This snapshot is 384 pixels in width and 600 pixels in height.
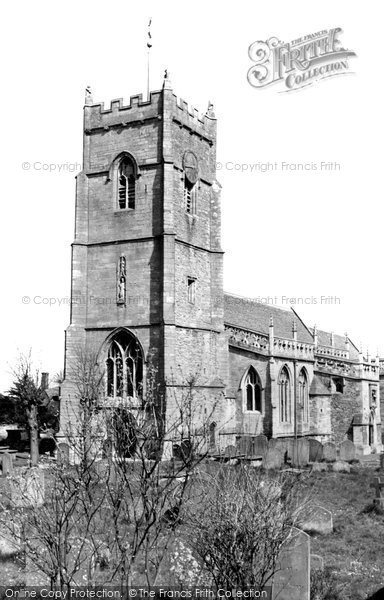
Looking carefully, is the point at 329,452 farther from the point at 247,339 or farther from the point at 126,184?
the point at 126,184

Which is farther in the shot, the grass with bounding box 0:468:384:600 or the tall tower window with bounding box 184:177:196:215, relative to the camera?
the tall tower window with bounding box 184:177:196:215

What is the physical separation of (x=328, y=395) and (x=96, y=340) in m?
13.7

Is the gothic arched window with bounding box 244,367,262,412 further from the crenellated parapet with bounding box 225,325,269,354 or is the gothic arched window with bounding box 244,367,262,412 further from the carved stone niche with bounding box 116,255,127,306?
the carved stone niche with bounding box 116,255,127,306

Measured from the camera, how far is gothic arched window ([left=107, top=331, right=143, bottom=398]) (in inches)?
1117

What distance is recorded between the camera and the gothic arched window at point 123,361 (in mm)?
28359

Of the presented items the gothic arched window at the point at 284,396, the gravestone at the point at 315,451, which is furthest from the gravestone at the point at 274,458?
the gothic arched window at the point at 284,396

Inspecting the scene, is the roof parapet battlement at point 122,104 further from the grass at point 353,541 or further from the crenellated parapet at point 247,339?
the grass at point 353,541

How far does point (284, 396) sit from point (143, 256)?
1102 cm

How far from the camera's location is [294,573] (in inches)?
372

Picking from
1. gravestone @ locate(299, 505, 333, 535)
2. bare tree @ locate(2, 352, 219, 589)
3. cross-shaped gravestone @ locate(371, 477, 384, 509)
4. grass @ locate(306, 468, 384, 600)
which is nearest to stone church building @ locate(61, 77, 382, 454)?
grass @ locate(306, 468, 384, 600)

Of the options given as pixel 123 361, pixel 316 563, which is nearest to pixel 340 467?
pixel 123 361

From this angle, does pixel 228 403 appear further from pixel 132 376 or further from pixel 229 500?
pixel 229 500

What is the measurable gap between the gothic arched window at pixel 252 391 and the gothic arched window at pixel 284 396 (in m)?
1.61

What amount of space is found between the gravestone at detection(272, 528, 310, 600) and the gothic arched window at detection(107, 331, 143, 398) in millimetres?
18877
